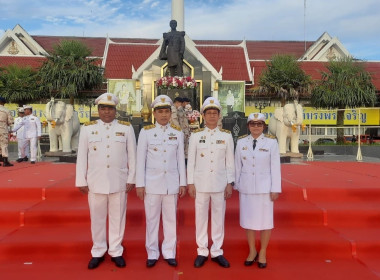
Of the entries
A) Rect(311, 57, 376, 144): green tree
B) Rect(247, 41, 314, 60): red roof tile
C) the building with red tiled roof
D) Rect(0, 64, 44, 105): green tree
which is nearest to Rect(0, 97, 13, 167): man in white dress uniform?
the building with red tiled roof

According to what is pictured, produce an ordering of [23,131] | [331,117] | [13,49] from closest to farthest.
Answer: [23,131] < [331,117] < [13,49]

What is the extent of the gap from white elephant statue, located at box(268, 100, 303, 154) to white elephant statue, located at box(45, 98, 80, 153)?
22.7ft

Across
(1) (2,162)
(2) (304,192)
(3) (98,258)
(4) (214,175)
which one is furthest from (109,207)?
(1) (2,162)

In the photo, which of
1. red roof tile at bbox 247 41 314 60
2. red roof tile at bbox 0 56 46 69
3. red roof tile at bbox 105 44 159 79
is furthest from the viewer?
red roof tile at bbox 247 41 314 60

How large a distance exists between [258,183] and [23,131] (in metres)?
9.19

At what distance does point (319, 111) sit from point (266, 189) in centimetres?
2020

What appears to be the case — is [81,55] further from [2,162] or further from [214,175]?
[214,175]

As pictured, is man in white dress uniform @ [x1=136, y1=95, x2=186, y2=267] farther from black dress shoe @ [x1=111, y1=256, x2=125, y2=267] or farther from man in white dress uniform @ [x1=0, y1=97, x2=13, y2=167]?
man in white dress uniform @ [x1=0, y1=97, x2=13, y2=167]

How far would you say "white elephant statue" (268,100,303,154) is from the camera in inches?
456

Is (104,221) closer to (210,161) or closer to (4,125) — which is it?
(210,161)

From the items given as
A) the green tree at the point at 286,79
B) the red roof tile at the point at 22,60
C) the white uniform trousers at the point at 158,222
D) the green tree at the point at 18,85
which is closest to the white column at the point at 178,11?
the green tree at the point at 286,79

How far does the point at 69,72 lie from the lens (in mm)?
19484

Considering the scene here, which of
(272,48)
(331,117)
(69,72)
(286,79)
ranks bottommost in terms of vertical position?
(331,117)

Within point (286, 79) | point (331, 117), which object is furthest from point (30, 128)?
point (331, 117)
